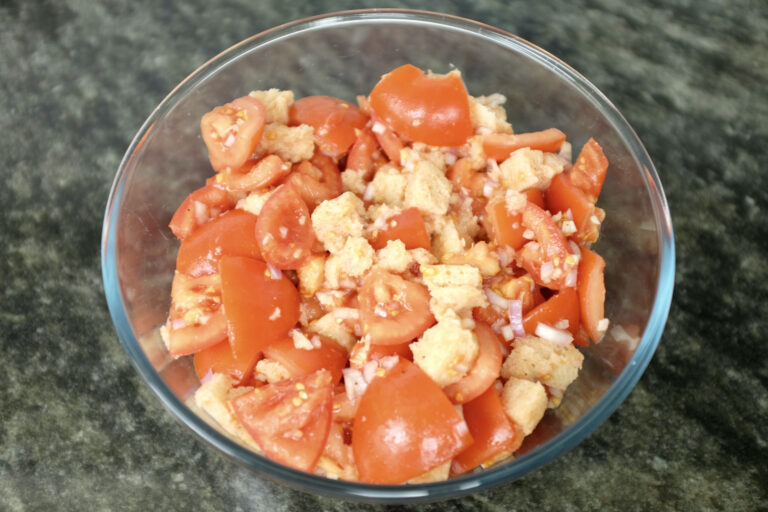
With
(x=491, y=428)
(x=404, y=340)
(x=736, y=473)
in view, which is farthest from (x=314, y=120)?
(x=736, y=473)

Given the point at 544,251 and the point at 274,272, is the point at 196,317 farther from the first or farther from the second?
the point at 544,251

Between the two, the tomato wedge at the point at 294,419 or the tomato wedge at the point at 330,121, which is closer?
the tomato wedge at the point at 294,419

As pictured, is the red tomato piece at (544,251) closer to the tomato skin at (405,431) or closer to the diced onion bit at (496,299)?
the diced onion bit at (496,299)

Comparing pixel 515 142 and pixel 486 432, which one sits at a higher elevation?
pixel 515 142

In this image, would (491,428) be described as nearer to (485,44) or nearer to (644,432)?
(644,432)

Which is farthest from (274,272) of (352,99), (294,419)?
(352,99)

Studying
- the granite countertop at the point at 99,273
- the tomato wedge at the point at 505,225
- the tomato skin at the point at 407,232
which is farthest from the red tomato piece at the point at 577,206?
the granite countertop at the point at 99,273
